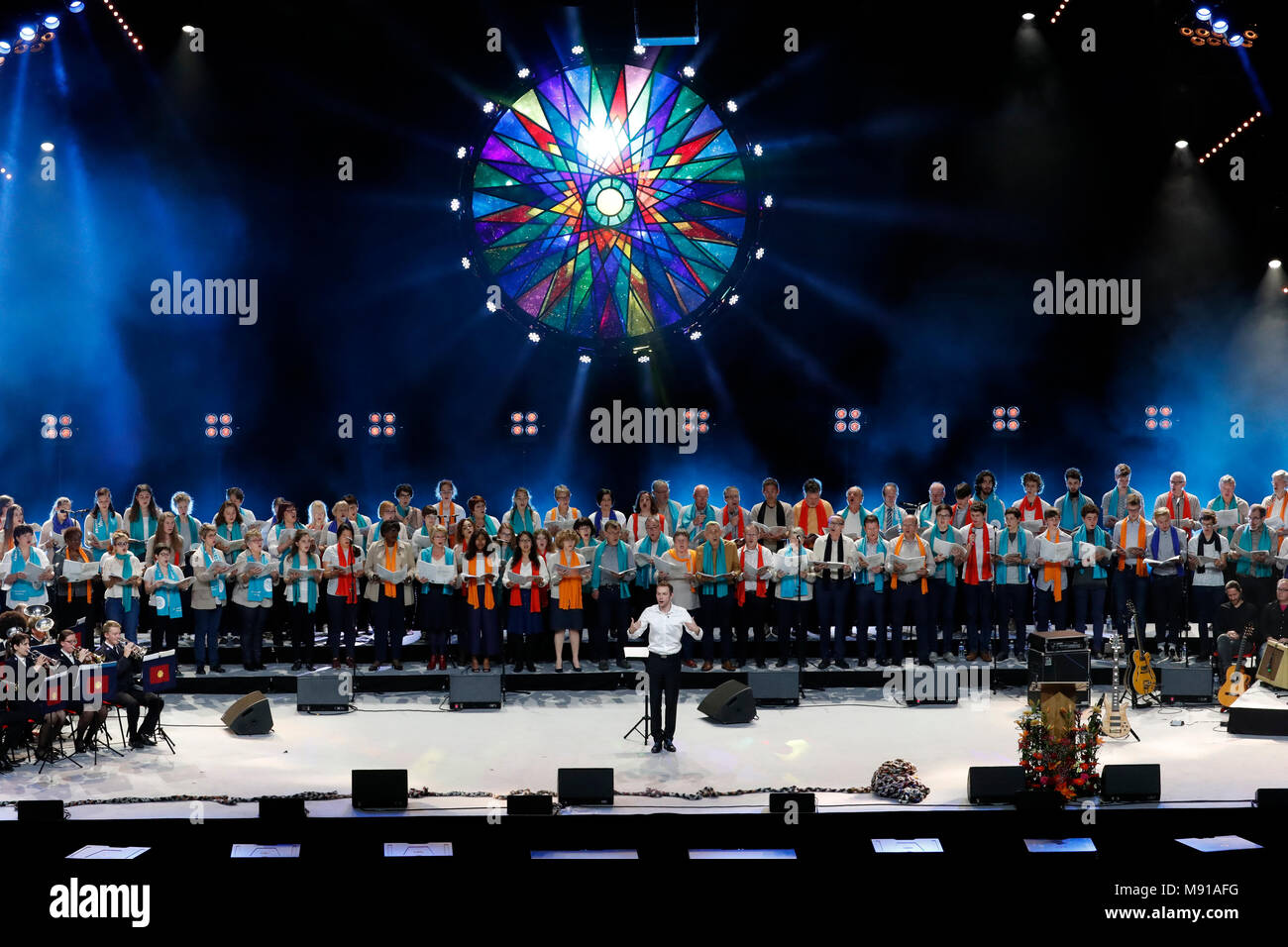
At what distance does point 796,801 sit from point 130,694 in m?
5.48

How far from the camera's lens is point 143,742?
10578 mm

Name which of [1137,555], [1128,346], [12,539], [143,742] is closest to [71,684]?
[143,742]

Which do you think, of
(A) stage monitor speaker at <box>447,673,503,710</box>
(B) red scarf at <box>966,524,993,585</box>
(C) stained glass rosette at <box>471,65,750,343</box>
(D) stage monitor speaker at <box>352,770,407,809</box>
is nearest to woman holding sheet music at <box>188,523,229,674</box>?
(A) stage monitor speaker at <box>447,673,503,710</box>

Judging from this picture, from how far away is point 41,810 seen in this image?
825 centimetres

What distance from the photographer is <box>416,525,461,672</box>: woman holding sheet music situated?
40.9 feet

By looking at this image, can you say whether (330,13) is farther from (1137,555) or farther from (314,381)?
(1137,555)

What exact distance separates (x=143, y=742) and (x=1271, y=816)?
827 centimetres

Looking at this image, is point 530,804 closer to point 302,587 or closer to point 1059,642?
point 302,587

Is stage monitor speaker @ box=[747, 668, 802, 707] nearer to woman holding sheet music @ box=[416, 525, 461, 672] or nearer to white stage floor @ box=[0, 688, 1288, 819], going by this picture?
white stage floor @ box=[0, 688, 1288, 819]

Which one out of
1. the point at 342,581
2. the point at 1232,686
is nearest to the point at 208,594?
the point at 342,581

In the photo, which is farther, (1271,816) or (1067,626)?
(1067,626)

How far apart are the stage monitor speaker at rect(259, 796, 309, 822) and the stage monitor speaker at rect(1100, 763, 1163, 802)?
17.2 feet

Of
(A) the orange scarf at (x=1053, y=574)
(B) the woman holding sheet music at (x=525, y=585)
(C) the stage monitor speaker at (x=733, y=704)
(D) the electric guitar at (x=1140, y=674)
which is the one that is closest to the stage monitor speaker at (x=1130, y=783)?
(D) the electric guitar at (x=1140, y=674)
